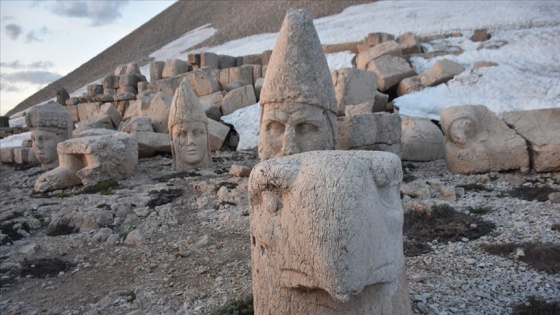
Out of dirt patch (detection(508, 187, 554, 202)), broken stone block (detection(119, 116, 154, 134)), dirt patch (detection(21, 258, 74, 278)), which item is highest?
broken stone block (detection(119, 116, 154, 134))

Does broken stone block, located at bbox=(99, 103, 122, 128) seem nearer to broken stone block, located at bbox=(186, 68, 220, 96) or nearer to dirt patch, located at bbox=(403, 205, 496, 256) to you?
broken stone block, located at bbox=(186, 68, 220, 96)

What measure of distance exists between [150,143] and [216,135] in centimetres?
171

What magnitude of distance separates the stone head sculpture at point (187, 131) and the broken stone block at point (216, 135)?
2.27 m

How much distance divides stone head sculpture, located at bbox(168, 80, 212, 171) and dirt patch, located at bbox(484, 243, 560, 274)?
6121 millimetres

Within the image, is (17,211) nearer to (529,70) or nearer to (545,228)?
(545,228)

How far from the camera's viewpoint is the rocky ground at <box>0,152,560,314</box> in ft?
11.5

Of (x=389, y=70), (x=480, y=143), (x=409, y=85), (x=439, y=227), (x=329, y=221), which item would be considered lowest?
(x=439, y=227)

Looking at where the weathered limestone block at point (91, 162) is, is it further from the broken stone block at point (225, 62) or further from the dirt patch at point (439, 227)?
the broken stone block at point (225, 62)

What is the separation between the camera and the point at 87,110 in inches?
702

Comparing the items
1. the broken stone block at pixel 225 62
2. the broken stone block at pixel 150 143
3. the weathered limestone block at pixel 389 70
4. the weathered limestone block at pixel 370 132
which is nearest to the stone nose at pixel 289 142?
the weathered limestone block at pixel 370 132

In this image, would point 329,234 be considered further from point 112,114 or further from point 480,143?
point 112,114

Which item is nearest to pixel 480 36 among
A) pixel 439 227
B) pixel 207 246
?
pixel 439 227

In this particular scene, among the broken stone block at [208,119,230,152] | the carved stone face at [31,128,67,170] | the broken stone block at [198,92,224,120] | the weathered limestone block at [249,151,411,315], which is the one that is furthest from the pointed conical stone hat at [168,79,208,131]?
the weathered limestone block at [249,151,411,315]

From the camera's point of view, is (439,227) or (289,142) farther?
(289,142)
